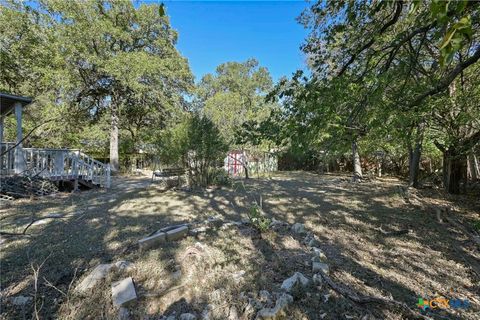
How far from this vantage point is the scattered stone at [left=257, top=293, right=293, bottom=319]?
6.10ft

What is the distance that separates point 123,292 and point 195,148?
19.4 ft

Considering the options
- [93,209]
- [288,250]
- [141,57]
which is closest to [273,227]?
[288,250]

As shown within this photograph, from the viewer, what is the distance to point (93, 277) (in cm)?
227

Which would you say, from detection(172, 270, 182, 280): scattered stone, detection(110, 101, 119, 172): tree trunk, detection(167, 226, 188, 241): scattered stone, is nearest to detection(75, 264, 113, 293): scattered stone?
detection(172, 270, 182, 280): scattered stone

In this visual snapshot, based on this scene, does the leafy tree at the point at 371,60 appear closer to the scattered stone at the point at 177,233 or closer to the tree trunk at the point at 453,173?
the scattered stone at the point at 177,233

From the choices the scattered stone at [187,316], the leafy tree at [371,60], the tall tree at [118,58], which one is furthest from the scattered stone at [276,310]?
the tall tree at [118,58]

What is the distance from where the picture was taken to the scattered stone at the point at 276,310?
1860 millimetres

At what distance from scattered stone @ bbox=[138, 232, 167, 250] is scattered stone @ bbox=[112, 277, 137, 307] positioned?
712mm

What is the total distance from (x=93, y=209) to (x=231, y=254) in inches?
141

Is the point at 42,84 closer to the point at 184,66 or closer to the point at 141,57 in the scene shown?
the point at 141,57

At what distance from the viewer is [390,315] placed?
1.95 meters

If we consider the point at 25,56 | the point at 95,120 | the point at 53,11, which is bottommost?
the point at 95,120

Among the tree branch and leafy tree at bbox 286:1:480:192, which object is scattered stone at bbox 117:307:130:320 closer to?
leafy tree at bbox 286:1:480:192

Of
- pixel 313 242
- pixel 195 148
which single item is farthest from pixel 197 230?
pixel 195 148
